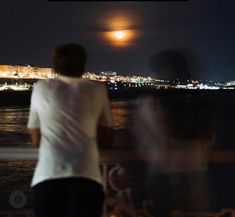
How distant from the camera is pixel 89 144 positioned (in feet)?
9.45

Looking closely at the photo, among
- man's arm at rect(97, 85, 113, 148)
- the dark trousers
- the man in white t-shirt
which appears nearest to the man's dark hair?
the man in white t-shirt

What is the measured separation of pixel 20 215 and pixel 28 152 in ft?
2.94

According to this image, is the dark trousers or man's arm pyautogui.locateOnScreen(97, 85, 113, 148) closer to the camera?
the dark trousers

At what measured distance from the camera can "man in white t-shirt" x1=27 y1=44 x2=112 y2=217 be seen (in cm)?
284

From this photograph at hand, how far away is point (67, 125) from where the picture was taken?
285cm

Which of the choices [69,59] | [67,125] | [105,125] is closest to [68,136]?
[67,125]

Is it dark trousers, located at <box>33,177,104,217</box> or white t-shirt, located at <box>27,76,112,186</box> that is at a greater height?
white t-shirt, located at <box>27,76,112,186</box>

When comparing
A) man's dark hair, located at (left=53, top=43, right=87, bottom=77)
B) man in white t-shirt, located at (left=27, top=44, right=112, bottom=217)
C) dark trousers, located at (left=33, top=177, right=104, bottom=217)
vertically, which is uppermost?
man's dark hair, located at (left=53, top=43, right=87, bottom=77)

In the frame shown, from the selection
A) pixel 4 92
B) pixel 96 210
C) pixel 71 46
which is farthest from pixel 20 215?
pixel 4 92

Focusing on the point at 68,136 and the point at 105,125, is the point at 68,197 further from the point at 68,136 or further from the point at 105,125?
the point at 105,125

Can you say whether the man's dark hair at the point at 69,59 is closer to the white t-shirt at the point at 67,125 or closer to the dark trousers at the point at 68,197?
the white t-shirt at the point at 67,125

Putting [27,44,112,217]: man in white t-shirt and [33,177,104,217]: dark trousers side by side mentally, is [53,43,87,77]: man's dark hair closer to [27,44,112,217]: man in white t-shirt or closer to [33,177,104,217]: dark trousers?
[27,44,112,217]: man in white t-shirt

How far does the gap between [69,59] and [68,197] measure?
0.74 meters

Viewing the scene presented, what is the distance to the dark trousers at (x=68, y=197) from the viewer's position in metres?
2.86
